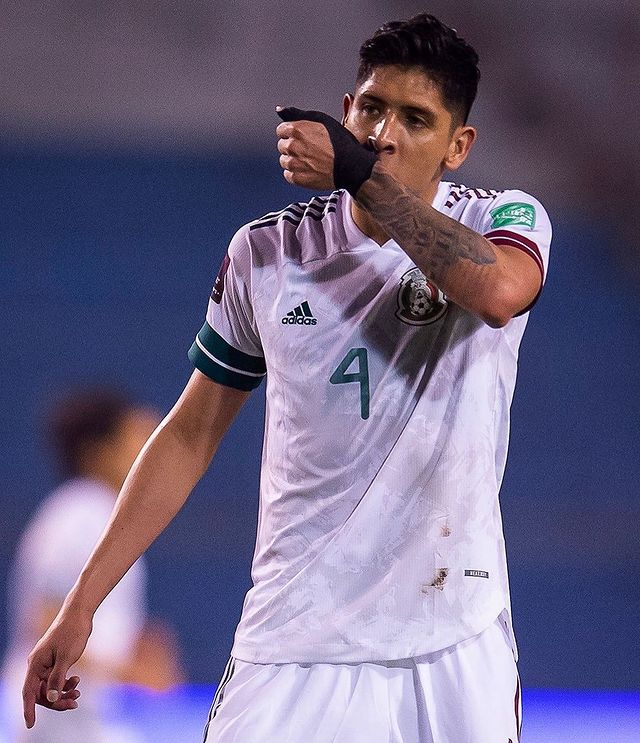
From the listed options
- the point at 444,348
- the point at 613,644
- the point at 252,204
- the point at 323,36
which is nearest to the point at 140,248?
the point at 252,204

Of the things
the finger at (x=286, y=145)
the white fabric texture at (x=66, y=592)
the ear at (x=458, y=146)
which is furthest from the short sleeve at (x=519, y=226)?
the white fabric texture at (x=66, y=592)

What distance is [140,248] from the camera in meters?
7.71

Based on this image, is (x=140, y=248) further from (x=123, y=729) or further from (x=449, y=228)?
(x=449, y=228)

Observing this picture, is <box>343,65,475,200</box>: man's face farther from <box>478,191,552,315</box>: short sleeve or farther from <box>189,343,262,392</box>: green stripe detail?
<box>189,343,262,392</box>: green stripe detail

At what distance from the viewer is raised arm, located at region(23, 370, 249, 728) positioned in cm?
245

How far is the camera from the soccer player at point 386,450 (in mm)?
2268

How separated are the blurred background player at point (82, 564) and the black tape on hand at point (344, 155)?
7.28 ft

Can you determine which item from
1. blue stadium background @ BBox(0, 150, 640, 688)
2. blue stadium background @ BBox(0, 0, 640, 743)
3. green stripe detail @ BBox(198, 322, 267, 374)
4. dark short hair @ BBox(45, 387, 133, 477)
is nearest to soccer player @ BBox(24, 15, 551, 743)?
green stripe detail @ BBox(198, 322, 267, 374)

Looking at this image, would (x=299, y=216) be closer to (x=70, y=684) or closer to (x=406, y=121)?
(x=406, y=121)

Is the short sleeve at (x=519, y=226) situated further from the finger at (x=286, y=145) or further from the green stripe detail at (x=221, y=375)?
the green stripe detail at (x=221, y=375)

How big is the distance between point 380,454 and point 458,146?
66 centimetres

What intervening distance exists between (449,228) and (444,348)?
307 mm

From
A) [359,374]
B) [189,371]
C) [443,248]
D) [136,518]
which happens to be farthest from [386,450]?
[189,371]

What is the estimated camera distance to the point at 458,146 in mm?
2533
